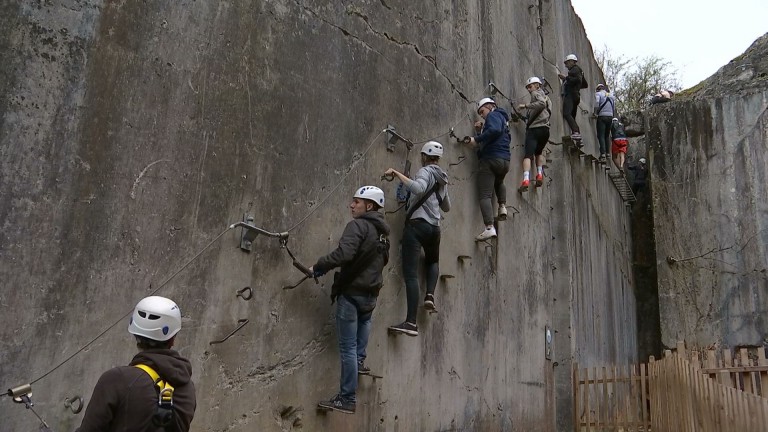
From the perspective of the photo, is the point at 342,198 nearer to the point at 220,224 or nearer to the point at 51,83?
the point at 220,224

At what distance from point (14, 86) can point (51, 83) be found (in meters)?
0.22

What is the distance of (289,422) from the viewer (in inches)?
214

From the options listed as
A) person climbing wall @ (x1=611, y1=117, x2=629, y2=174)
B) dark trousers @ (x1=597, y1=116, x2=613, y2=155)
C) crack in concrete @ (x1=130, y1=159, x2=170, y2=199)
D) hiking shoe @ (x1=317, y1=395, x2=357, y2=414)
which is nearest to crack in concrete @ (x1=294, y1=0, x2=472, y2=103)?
crack in concrete @ (x1=130, y1=159, x2=170, y2=199)

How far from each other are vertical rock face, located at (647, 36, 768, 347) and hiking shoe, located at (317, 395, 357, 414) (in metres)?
12.7

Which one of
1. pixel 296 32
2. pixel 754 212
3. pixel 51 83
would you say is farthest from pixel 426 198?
pixel 754 212

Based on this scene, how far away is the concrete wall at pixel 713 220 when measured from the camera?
1584 cm

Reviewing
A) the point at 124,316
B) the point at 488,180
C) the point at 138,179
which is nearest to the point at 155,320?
the point at 124,316

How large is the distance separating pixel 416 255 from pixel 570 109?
6.99 metres

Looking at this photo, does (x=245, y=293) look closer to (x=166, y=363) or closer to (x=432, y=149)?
(x=166, y=363)

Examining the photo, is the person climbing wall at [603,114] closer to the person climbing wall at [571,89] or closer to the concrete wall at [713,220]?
the concrete wall at [713,220]

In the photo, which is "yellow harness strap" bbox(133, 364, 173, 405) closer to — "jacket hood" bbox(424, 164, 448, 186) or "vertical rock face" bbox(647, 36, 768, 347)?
"jacket hood" bbox(424, 164, 448, 186)

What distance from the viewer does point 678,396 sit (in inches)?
306

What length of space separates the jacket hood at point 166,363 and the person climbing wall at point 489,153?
18.2ft

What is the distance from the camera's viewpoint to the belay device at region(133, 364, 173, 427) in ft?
10.6
